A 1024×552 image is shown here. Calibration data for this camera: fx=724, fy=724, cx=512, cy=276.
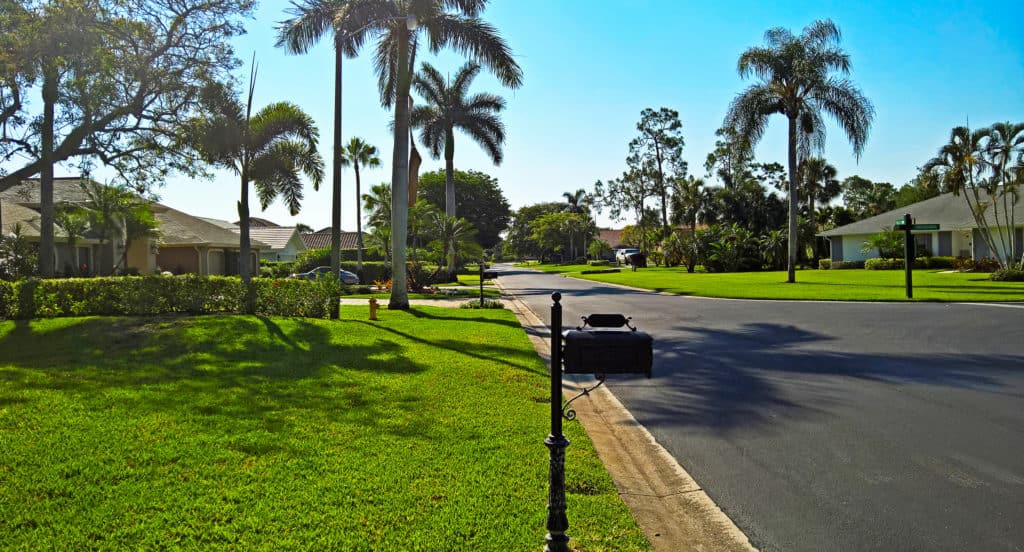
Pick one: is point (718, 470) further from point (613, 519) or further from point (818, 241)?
point (818, 241)

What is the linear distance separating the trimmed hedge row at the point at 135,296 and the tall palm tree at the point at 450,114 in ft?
80.9

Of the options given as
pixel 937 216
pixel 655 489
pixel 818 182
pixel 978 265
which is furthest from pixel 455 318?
pixel 818 182

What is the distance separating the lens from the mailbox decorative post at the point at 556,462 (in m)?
3.64

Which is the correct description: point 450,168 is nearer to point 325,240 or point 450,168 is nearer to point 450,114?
point 450,114

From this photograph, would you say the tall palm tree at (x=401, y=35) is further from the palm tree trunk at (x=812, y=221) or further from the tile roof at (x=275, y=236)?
the palm tree trunk at (x=812, y=221)

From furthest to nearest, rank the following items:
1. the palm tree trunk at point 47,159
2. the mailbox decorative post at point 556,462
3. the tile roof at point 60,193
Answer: the tile roof at point 60,193
the palm tree trunk at point 47,159
the mailbox decorative post at point 556,462

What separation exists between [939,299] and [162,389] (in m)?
20.8

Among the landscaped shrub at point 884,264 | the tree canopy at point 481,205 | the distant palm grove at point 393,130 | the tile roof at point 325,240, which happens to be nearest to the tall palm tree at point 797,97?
the distant palm grove at point 393,130

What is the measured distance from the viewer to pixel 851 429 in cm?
670

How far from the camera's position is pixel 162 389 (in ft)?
25.3

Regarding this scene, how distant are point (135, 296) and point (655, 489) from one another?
12110 millimetres

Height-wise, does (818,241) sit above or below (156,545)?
above

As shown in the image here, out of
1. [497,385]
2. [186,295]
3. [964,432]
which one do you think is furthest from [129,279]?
[964,432]

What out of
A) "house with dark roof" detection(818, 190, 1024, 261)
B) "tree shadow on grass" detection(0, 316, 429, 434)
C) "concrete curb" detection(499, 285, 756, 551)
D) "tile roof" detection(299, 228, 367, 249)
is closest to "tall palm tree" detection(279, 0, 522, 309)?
"tree shadow on grass" detection(0, 316, 429, 434)
